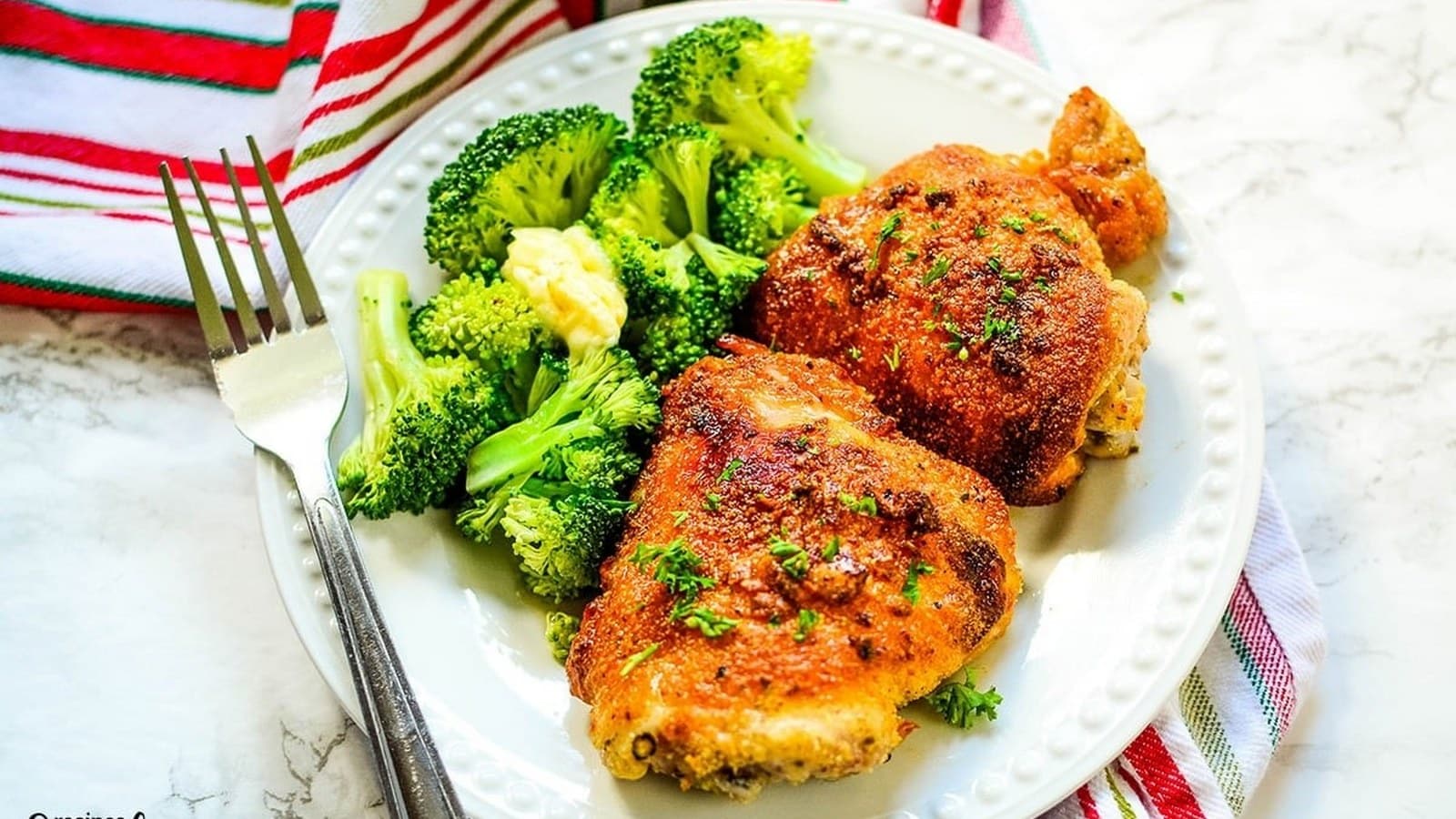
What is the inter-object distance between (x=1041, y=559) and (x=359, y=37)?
211 centimetres

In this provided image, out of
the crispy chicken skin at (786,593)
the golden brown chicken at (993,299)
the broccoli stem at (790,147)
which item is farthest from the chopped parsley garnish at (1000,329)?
the broccoli stem at (790,147)

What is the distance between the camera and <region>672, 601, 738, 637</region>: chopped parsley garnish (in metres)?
2.29

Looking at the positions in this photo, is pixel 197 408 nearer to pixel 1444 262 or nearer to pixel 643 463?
pixel 643 463

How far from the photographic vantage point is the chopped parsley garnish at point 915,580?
2375 millimetres

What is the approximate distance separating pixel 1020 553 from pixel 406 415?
4.51 ft

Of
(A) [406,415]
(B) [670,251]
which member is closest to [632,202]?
(B) [670,251]

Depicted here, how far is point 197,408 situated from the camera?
326cm

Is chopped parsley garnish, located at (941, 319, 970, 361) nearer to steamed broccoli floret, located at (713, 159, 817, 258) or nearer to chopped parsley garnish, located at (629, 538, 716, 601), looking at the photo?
steamed broccoli floret, located at (713, 159, 817, 258)

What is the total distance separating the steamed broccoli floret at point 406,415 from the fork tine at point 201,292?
31 centimetres

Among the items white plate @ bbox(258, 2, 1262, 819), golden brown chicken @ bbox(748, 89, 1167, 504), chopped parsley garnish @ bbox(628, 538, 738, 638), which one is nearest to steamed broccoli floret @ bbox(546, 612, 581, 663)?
white plate @ bbox(258, 2, 1262, 819)

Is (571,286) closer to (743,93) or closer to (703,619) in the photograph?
(743,93)

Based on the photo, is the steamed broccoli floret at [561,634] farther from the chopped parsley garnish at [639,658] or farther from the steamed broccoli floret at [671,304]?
the steamed broccoli floret at [671,304]

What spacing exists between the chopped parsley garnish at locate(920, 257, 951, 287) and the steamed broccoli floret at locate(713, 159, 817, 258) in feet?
1.58

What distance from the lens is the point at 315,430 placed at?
2.80 metres
